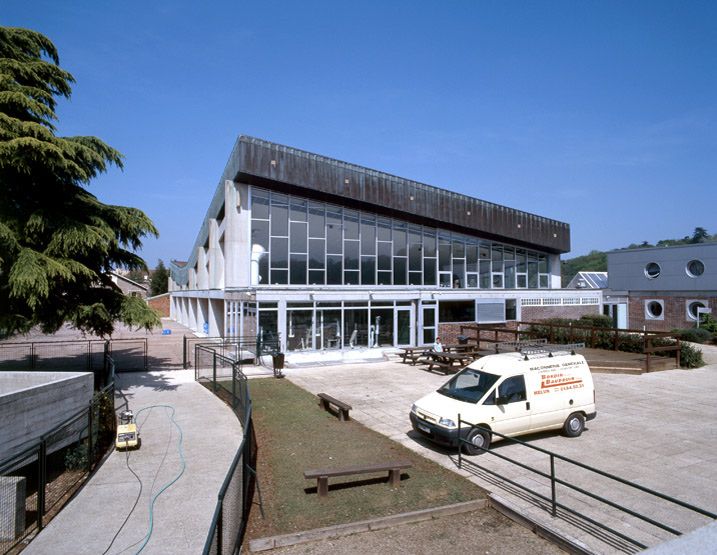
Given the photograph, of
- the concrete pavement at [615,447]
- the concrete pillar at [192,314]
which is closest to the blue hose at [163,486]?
Answer: the concrete pavement at [615,447]

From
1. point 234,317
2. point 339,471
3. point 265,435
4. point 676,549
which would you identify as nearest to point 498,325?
point 234,317

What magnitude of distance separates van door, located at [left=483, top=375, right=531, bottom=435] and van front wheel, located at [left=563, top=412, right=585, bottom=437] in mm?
1149

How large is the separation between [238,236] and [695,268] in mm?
30638

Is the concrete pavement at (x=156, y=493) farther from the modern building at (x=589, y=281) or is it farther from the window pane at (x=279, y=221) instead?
the modern building at (x=589, y=281)

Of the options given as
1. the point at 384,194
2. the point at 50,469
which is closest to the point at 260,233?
the point at 384,194

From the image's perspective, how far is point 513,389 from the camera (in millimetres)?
9852

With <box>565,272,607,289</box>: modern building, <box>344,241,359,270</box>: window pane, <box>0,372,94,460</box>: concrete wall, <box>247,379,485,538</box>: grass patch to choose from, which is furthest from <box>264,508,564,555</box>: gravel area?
<box>565,272,607,289</box>: modern building

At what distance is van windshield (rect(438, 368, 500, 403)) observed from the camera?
9.80 meters

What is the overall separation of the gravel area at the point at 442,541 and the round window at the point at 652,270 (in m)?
34.4

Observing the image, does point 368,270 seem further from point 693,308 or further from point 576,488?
point 693,308

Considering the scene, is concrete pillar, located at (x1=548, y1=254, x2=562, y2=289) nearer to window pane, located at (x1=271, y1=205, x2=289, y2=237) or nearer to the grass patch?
window pane, located at (x1=271, y1=205, x2=289, y2=237)

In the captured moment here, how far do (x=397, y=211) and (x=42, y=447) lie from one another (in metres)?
21.1

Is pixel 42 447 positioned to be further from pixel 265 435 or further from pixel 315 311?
pixel 315 311

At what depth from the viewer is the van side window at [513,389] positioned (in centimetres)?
973
